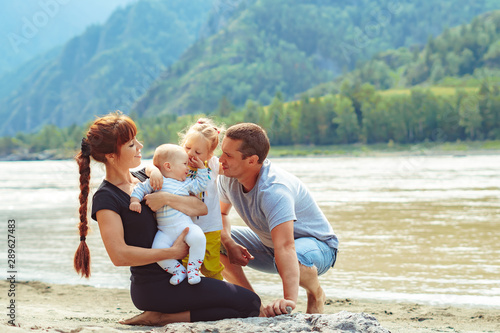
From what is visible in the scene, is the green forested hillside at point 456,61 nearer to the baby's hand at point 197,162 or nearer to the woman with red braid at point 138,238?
the baby's hand at point 197,162

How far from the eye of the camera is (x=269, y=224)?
466 centimetres

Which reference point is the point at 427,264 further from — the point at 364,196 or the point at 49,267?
the point at 364,196

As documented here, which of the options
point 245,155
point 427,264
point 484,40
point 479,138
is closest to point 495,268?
point 427,264

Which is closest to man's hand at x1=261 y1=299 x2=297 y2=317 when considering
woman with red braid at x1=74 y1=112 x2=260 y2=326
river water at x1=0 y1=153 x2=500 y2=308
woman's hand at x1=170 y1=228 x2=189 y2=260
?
woman with red braid at x1=74 y1=112 x2=260 y2=326

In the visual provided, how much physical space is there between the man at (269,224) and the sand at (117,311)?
0.57 meters

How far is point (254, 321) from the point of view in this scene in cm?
414

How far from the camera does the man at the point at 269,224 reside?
4.52 m

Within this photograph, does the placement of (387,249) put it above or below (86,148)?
below

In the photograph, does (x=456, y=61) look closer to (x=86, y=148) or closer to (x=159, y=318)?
(x=159, y=318)

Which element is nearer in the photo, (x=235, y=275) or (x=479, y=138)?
(x=235, y=275)

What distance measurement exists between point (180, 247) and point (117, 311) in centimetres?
282

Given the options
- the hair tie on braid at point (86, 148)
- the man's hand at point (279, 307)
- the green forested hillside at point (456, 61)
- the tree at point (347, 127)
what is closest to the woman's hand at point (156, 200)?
the hair tie on braid at point (86, 148)

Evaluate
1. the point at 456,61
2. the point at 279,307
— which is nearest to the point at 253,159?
the point at 279,307

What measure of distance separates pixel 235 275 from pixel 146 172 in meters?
1.47
